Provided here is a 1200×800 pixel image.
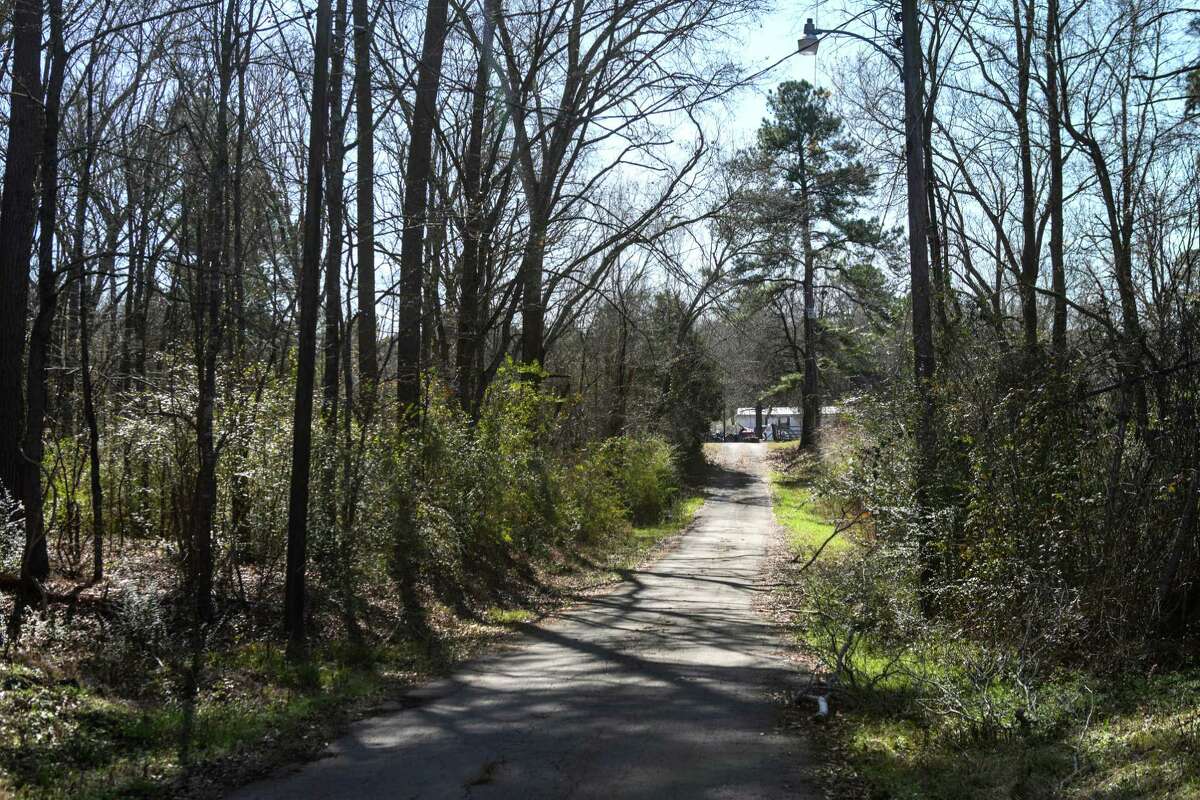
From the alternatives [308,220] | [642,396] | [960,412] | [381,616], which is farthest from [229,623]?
[642,396]

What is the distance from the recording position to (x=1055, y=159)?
739 inches

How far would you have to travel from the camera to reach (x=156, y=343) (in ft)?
75.1

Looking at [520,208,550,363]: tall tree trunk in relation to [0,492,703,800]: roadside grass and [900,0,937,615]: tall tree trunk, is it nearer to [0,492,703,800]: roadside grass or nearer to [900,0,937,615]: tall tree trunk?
[900,0,937,615]: tall tree trunk

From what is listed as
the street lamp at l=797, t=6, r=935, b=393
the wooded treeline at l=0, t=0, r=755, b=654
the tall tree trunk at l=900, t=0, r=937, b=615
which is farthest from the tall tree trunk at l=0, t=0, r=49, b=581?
the tall tree trunk at l=900, t=0, r=937, b=615

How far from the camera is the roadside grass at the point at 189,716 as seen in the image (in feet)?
21.7

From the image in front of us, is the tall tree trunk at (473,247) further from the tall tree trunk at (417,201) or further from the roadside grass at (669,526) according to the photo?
the roadside grass at (669,526)

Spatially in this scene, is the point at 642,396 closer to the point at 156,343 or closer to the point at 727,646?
the point at 156,343

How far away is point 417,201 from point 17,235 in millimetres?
7240

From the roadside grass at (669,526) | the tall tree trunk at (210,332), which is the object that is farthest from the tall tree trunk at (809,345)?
the tall tree trunk at (210,332)

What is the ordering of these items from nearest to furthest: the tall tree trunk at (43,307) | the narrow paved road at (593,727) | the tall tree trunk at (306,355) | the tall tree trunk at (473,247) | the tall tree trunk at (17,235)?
the narrow paved road at (593,727) < the tall tree trunk at (306,355) < the tall tree trunk at (43,307) < the tall tree trunk at (17,235) < the tall tree trunk at (473,247)

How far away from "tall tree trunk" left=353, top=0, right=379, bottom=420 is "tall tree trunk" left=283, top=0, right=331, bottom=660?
3146 mm

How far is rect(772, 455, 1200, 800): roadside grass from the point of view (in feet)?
19.5

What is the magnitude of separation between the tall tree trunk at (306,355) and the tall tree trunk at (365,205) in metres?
3.15

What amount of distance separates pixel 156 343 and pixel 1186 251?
69.3 ft
